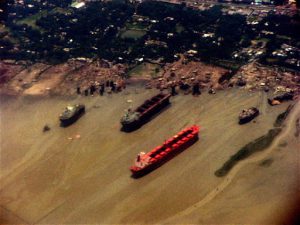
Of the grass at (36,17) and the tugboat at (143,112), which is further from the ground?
the tugboat at (143,112)

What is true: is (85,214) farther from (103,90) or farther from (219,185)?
(103,90)

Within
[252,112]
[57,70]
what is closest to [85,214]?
[252,112]

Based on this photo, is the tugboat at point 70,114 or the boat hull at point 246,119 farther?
the tugboat at point 70,114

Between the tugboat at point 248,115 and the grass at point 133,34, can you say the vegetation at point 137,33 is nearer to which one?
the grass at point 133,34

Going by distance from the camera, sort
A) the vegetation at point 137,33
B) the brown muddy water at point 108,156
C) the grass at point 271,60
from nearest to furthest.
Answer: the brown muddy water at point 108,156 < the grass at point 271,60 < the vegetation at point 137,33

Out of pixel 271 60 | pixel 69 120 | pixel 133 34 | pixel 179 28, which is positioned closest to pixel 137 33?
pixel 133 34

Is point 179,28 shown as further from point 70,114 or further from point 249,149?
point 249,149

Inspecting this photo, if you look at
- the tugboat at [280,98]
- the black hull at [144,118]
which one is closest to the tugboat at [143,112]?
the black hull at [144,118]
